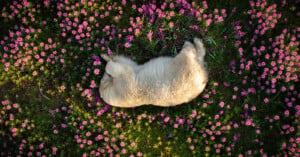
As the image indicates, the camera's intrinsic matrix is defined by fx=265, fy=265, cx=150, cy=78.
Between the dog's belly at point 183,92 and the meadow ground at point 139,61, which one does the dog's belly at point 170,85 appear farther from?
the meadow ground at point 139,61

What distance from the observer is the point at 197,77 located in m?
4.05

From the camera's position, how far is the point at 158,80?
4.16 metres

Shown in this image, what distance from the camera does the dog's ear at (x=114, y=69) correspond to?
4383 mm

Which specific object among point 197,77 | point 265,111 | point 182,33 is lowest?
point 265,111

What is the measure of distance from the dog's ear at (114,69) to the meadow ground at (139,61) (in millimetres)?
404

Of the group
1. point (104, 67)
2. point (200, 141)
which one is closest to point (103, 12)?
point (104, 67)

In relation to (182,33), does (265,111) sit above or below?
below

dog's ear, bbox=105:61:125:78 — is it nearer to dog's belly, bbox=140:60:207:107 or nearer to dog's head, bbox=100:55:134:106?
dog's head, bbox=100:55:134:106


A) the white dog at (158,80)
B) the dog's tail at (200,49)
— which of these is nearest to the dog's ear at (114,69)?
the white dog at (158,80)

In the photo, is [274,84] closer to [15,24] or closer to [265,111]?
[265,111]

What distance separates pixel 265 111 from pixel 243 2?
2093 mm

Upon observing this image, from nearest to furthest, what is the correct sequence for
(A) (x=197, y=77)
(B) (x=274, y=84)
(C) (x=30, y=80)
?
(A) (x=197, y=77)
(B) (x=274, y=84)
(C) (x=30, y=80)

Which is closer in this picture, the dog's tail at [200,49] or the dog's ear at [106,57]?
the dog's tail at [200,49]

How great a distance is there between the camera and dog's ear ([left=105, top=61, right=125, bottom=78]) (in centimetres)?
438
